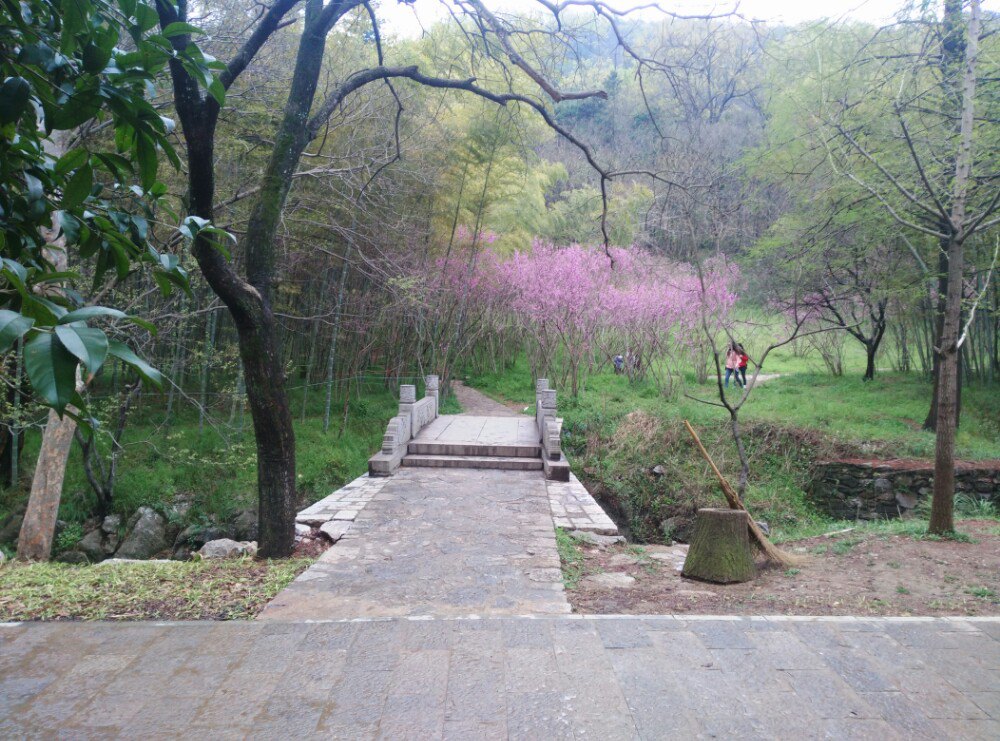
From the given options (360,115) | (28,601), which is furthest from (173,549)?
(360,115)

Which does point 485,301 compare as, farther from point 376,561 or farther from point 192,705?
point 192,705

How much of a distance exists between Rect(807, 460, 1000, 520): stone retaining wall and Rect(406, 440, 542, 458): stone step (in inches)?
183

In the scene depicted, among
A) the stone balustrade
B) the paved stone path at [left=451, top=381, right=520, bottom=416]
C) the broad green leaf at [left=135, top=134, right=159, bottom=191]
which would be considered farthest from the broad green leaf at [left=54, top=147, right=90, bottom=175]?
the paved stone path at [left=451, top=381, right=520, bottom=416]

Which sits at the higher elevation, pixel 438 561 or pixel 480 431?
pixel 480 431

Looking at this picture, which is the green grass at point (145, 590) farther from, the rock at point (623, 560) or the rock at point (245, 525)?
Result: the rock at point (245, 525)

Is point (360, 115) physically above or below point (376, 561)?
above

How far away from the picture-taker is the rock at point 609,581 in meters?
4.16

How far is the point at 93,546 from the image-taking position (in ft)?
26.7

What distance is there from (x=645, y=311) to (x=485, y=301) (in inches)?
140

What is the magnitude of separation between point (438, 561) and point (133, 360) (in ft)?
13.0

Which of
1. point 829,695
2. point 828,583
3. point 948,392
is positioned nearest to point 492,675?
point 829,695

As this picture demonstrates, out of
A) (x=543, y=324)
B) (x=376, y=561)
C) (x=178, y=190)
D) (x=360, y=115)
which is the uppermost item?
(x=360, y=115)

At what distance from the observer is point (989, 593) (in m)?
3.79

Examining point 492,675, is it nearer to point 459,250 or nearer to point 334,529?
point 334,529
